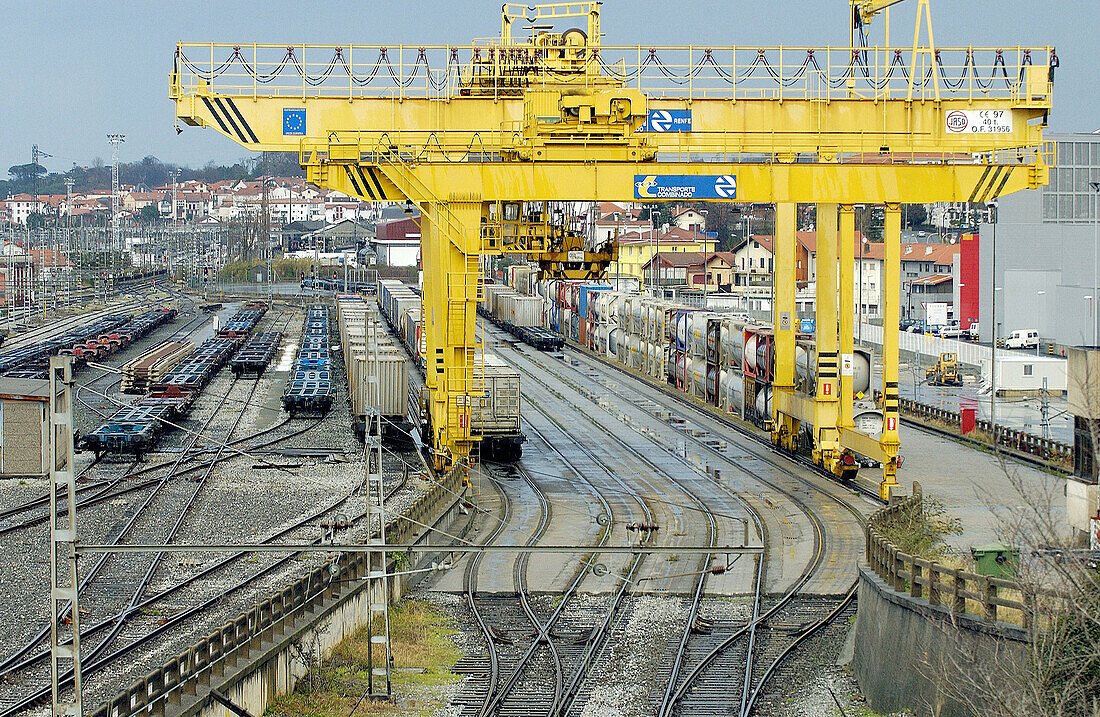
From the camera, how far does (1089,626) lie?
12883mm

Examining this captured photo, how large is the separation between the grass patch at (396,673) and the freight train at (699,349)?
1941 centimetres

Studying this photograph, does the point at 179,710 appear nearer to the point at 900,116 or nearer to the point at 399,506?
the point at 399,506

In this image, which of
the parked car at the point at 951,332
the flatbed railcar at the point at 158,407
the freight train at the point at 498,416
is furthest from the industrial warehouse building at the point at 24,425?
the parked car at the point at 951,332

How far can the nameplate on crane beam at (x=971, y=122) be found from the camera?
31.2 m

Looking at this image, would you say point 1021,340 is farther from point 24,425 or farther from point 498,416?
point 24,425

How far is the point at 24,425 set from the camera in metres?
17.3

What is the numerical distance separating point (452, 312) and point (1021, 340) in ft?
155

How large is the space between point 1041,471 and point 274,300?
104353 millimetres

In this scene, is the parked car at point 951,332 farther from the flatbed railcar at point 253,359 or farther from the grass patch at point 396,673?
the grass patch at point 396,673

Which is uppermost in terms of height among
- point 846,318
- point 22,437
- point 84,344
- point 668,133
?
point 668,133

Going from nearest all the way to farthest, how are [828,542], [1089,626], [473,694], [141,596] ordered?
1. [1089,626]
2. [473,694]
3. [141,596]
4. [828,542]

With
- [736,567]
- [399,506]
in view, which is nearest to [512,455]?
[399,506]

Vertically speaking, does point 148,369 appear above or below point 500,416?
above

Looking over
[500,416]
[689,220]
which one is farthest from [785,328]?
[689,220]
